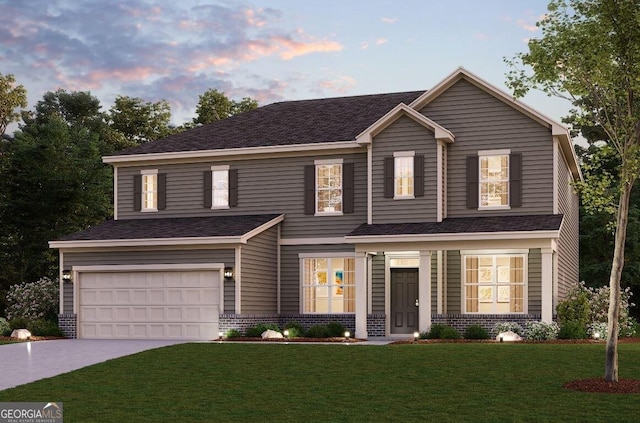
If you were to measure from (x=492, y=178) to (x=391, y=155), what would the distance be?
3.12 metres

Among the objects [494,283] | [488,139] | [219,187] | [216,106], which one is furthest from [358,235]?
[216,106]

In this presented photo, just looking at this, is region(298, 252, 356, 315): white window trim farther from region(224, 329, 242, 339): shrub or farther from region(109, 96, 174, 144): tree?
region(109, 96, 174, 144): tree

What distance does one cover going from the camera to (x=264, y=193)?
3147 cm

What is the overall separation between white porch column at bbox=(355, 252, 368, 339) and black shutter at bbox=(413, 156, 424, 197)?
2543 millimetres

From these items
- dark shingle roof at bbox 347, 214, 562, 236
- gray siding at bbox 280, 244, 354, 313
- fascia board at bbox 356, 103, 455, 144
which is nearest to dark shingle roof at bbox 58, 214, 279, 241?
gray siding at bbox 280, 244, 354, 313

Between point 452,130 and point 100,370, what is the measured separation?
1416 centimetres

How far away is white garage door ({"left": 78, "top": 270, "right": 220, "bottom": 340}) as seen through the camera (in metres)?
28.5

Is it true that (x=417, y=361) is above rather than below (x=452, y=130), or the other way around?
below

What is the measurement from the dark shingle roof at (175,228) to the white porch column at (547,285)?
880 centimetres

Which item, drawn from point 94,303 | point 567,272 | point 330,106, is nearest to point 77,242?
point 94,303

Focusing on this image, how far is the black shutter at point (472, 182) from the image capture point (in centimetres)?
2842

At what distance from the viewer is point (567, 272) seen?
105 feet

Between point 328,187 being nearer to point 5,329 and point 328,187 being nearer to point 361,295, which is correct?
point 361,295

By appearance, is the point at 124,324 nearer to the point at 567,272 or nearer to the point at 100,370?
the point at 100,370
